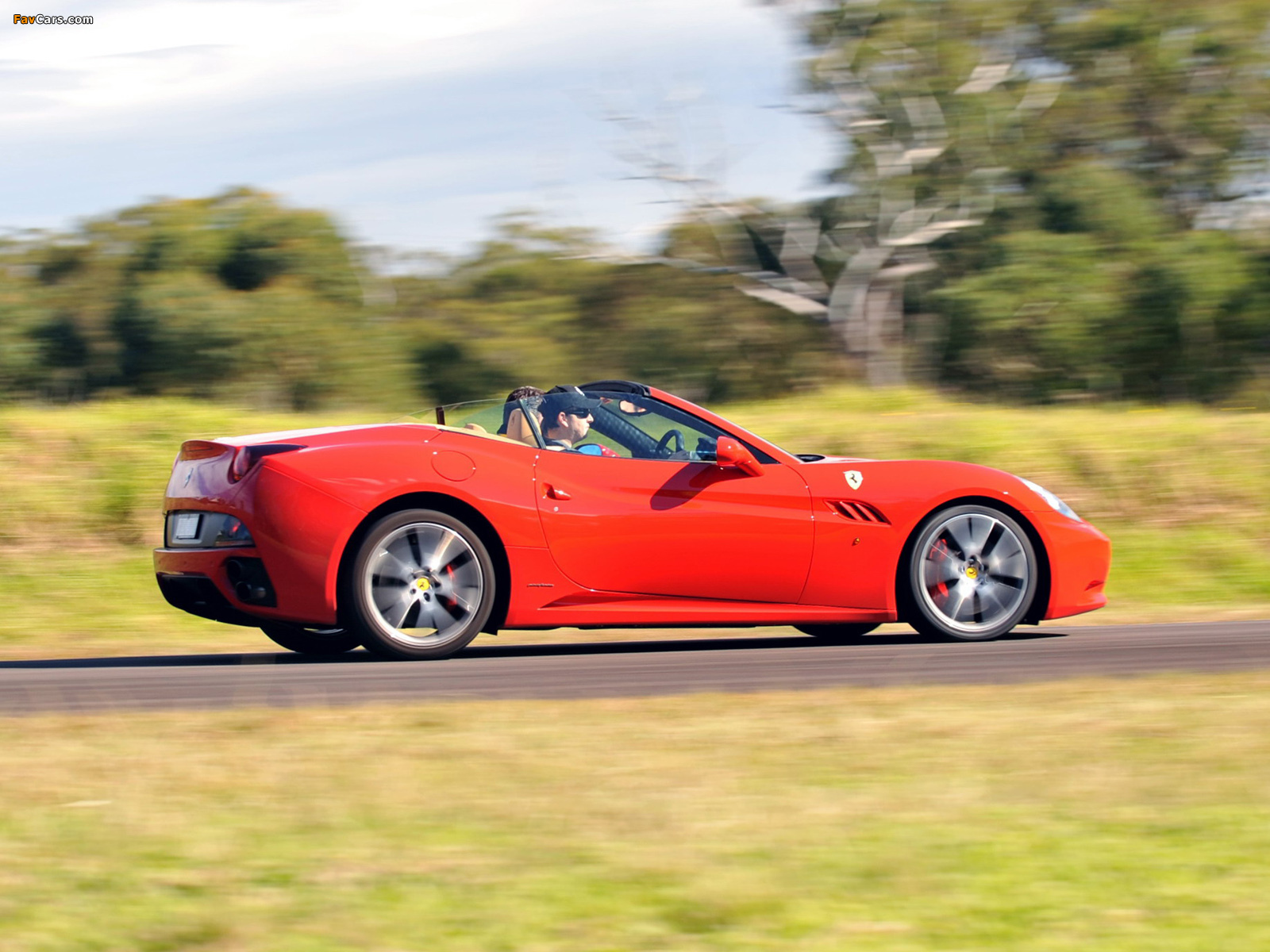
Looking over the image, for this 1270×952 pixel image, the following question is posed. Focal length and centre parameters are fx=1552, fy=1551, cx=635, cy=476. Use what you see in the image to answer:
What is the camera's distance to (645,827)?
146 inches

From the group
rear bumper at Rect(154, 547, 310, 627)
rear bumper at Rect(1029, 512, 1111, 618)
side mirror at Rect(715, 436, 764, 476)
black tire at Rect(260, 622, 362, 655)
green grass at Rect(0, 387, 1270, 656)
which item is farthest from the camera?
green grass at Rect(0, 387, 1270, 656)

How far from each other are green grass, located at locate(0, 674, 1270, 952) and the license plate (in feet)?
5.47

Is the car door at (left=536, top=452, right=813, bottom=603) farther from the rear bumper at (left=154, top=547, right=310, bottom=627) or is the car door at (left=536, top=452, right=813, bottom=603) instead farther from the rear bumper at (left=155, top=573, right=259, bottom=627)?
the rear bumper at (left=155, top=573, right=259, bottom=627)

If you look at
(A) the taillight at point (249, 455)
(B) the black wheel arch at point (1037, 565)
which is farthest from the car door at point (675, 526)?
(A) the taillight at point (249, 455)

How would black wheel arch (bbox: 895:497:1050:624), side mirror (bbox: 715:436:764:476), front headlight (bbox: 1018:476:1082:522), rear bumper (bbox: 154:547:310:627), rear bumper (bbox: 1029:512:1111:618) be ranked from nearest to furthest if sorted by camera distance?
rear bumper (bbox: 154:547:310:627), side mirror (bbox: 715:436:764:476), black wheel arch (bbox: 895:497:1050:624), rear bumper (bbox: 1029:512:1111:618), front headlight (bbox: 1018:476:1082:522)

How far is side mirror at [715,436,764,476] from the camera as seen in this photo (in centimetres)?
730

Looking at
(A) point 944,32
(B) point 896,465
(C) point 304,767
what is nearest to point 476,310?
(A) point 944,32

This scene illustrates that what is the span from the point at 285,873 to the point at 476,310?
93.4 ft

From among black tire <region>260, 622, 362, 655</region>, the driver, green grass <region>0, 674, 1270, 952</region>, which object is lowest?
black tire <region>260, 622, 362, 655</region>

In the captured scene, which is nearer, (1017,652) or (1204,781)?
(1204,781)

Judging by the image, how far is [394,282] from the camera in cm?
3312

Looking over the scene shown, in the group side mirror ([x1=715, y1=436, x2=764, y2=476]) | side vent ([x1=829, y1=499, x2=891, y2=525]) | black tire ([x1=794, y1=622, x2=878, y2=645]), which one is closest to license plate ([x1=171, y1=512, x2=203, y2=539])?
side mirror ([x1=715, y1=436, x2=764, y2=476])

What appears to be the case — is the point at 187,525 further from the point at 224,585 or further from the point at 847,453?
the point at 847,453

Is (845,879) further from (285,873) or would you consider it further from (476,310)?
(476,310)
